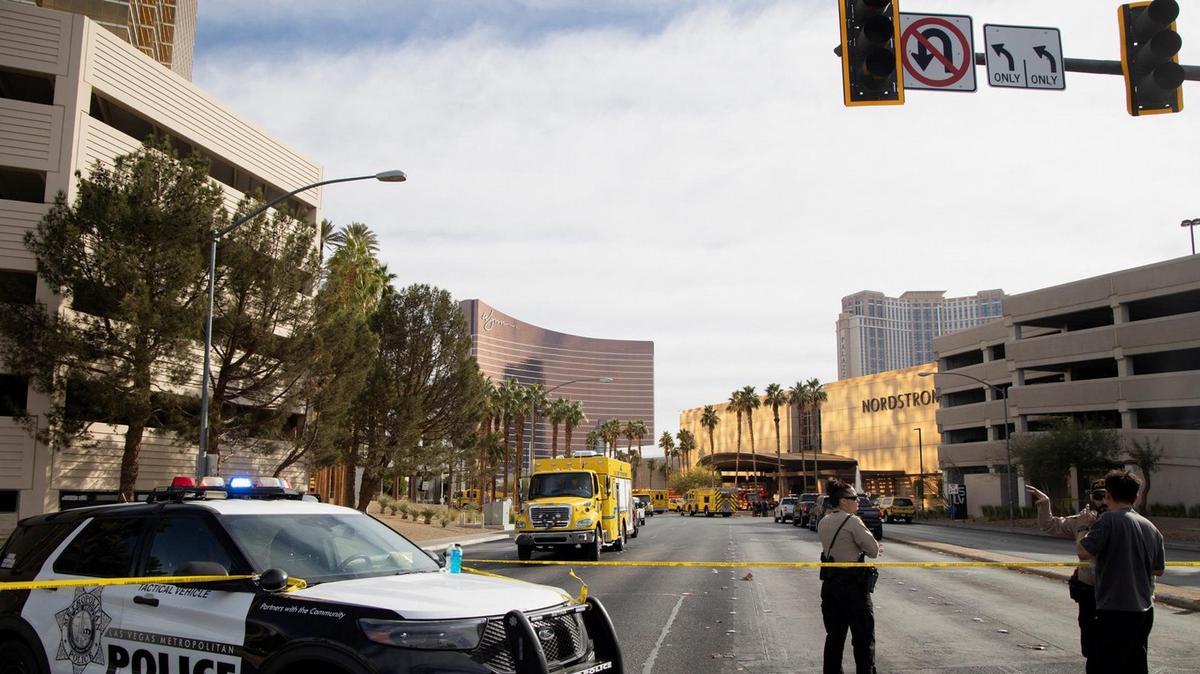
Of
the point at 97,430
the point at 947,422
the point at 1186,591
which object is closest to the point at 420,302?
the point at 97,430

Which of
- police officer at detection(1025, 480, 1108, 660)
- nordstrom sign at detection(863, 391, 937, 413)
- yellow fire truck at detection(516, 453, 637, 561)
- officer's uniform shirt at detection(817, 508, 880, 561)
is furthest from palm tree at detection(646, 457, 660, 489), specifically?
police officer at detection(1025, 480, 1108, 660)

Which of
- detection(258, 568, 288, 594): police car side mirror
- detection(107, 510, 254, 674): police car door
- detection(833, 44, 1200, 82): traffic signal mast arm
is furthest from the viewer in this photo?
detection(833, 44, 1200, 82): traffic signal mast arm

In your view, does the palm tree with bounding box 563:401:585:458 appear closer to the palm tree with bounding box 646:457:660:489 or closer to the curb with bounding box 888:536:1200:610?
the curb with bounding box 888:536:1200:610

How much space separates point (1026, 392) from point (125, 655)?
67.9 m

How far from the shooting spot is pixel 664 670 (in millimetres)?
8656

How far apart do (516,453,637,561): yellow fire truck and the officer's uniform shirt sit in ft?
51.4

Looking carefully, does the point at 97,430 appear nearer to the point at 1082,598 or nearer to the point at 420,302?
the point at 420,302

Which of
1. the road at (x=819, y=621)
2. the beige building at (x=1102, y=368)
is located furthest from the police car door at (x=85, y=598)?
the beige building at (x=1102, y=368)

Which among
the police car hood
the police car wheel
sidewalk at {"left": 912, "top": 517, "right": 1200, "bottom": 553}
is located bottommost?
sidewalk at {"left": 912, "top": 517, "right": 1200, "bottom": 553}

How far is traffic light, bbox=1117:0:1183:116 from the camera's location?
9.02 m

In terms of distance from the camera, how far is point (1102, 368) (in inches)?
2479

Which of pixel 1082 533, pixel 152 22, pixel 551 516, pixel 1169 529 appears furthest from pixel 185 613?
pixel 152 22

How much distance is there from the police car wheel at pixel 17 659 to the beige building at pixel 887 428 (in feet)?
331

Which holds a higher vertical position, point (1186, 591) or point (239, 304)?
point (239, 304)
